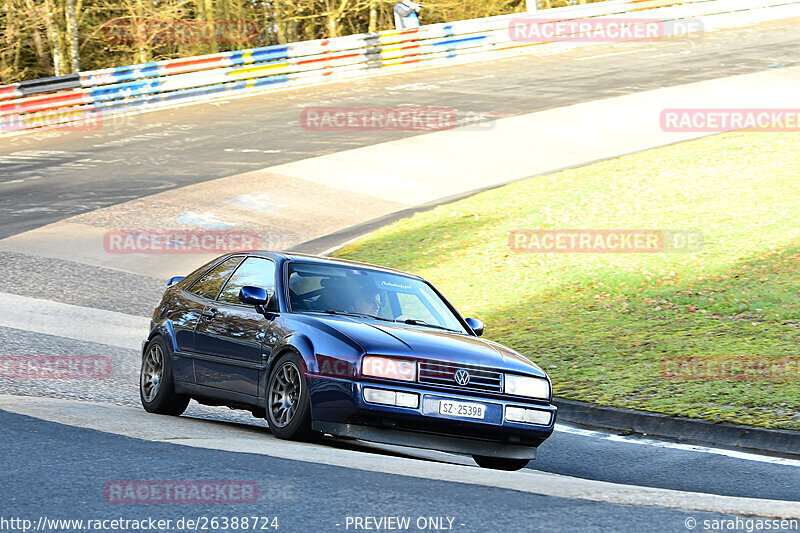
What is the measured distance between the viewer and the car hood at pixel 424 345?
7.17m

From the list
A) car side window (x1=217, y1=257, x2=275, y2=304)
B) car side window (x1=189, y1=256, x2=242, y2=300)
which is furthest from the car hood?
car side window (x1=189, y1=256, x2=242, y2=300)

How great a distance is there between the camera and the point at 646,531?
514 cm

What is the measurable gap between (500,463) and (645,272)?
7.70m

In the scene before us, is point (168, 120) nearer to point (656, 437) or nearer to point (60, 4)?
point (60, 4)

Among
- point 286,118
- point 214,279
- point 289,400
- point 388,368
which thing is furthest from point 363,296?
point 286,118

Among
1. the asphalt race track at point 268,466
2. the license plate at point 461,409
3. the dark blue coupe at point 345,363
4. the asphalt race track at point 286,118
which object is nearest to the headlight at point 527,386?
the dark blue coupe at point 345,363

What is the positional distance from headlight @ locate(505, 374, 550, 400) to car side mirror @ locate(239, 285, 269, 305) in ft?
6.08

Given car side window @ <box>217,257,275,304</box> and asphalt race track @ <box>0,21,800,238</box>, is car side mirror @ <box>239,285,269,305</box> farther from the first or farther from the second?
asphalt race track @ <box>0,21,800,238</box>

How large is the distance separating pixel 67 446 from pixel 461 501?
264 cm

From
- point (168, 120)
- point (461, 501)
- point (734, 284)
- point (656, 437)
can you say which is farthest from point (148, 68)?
point (461, 501)

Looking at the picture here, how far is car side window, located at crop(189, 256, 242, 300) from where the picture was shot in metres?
8.85

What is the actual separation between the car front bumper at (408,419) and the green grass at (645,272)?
94.6 inches

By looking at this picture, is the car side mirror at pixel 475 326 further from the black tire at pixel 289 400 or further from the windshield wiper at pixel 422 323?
the black tire at pixel 289 400

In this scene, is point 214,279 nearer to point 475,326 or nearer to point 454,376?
point 475,326
